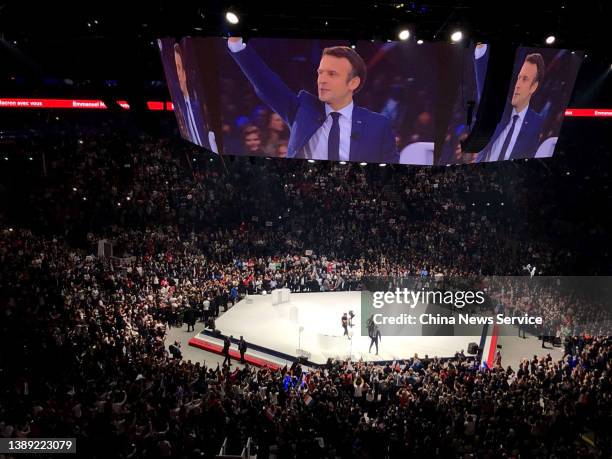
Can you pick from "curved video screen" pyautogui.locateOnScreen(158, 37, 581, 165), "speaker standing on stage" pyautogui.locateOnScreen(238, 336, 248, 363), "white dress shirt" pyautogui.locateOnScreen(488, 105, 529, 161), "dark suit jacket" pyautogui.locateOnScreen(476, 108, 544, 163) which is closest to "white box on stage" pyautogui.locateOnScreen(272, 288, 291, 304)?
"speaker standing on stage" pyautogui.locateOnScreen(238, 336, 248, 363)

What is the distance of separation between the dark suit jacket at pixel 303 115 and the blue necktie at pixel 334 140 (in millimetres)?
336

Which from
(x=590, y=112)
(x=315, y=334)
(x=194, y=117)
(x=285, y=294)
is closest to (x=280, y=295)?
(x=285, y=294)

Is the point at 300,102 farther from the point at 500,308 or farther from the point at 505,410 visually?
the point at 500,308

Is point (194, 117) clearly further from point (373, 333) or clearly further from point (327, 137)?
point (373, 333)

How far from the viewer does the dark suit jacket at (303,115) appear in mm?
14094

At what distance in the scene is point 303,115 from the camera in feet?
48.1

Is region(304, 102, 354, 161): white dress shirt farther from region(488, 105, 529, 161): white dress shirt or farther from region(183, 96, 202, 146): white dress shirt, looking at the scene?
region(488, 105, 529, 161): white dress shirt

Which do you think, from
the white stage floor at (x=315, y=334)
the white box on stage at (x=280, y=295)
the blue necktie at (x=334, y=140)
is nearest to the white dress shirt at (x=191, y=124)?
the blue necktie at (x=334, y=140)

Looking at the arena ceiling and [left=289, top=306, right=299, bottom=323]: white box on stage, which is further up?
the arena ceiling

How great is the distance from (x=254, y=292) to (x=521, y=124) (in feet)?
40.7

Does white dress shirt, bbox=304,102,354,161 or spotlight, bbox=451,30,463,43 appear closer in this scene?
spotlight, bbox=451,30,463,43

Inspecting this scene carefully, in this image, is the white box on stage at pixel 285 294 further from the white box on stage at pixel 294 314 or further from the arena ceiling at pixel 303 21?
the arena ceiling at pixel 303 21

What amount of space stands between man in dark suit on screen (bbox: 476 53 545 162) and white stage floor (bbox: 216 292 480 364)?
6271 millimetres

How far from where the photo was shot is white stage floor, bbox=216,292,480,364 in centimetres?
1711
